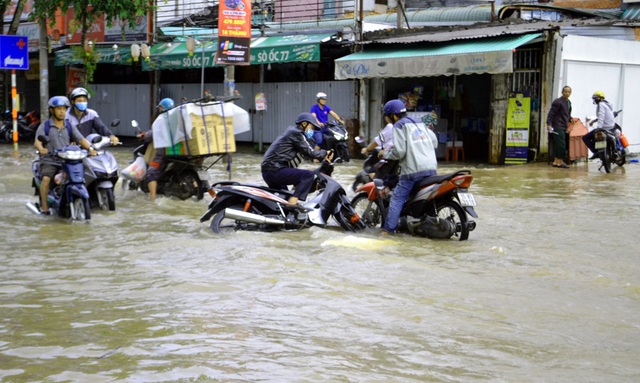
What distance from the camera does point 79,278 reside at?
7.48 meters

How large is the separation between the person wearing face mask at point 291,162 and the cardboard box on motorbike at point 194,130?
7.00 feet

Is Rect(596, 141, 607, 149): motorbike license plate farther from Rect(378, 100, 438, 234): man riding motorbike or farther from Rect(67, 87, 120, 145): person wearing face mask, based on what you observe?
Rect(67, 87, 120, 145): person wearing face mask

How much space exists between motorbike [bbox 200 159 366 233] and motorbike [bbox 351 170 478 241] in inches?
17.8

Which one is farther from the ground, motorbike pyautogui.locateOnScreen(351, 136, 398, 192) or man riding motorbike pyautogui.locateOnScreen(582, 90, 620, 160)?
man riding motorbike pyautogui.locateOnScreen(582, 90, 620, 160)

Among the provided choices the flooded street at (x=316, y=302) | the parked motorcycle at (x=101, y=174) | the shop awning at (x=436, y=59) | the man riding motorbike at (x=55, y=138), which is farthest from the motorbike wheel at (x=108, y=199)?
the shop awning at (x=436, y=59)

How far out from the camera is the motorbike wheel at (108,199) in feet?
36.6

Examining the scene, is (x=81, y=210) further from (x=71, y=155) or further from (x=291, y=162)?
(x=291, y=162)

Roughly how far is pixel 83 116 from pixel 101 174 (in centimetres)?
118

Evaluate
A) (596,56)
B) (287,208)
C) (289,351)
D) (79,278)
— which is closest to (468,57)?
(596,56)

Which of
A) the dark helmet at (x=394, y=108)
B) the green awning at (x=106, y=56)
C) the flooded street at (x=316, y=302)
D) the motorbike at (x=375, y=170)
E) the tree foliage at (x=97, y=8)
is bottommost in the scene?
the flooded street at (x=316, y=302)

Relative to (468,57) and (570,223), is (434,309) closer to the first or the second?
(570,223)

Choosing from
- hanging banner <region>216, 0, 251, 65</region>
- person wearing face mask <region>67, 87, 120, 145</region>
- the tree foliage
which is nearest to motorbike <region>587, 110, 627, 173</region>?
hanging banner <region>216, 0, 251, 65</region>

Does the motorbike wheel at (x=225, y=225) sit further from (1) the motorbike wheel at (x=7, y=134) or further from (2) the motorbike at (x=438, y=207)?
(1) the motorbike wheel at (x=7, y=134)

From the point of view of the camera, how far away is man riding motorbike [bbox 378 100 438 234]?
9.31 m
